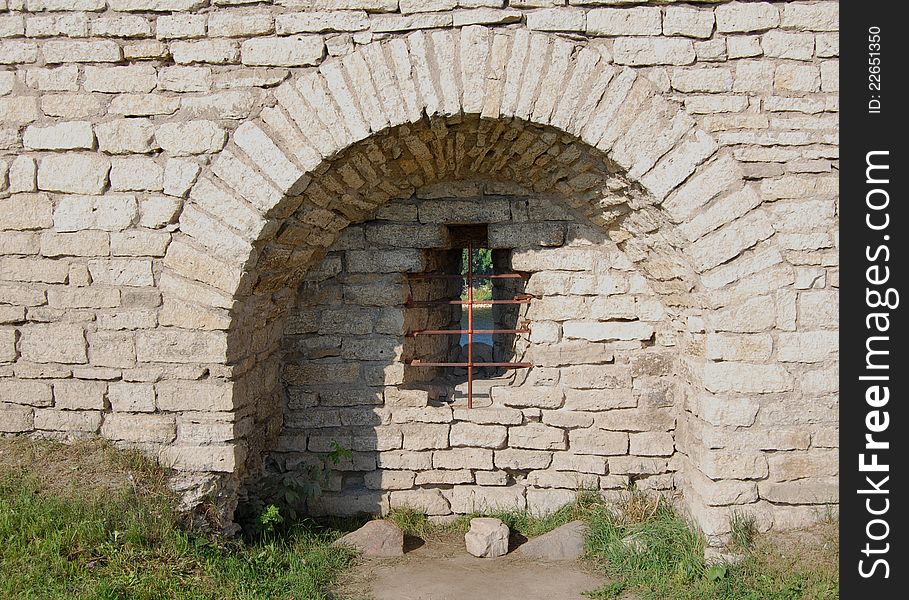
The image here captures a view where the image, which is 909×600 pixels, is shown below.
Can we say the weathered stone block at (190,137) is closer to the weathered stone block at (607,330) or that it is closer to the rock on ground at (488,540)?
the weathered stone block at (607,330)

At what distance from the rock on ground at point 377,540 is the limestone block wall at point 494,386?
0.35 metres

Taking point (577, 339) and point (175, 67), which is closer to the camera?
point (175, 67)

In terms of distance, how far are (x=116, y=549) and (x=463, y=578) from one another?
1.88m

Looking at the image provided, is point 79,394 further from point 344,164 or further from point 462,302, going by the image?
point 462,302

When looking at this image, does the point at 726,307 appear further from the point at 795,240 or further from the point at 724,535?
the point at 724,535

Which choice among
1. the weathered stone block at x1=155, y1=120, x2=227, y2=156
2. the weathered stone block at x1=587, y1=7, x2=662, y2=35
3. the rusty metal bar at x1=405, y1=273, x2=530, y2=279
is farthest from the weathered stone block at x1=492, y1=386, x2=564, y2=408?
the weathered stone block at x1=155, y1=120, x2=227, y2=156

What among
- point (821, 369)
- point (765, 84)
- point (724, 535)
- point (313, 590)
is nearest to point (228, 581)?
point (313, 590)

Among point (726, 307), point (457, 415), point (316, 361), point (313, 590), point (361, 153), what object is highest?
point (361, 153)

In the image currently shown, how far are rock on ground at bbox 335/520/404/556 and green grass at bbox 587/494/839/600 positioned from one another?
119 cm

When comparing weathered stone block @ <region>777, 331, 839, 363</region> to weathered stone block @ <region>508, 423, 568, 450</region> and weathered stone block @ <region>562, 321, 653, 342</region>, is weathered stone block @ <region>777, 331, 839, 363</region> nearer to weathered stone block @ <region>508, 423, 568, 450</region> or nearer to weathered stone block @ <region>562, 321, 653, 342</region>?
weathered stone block @ <region>562, 321, 653, 342</region>

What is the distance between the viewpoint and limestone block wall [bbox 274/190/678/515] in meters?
4.50

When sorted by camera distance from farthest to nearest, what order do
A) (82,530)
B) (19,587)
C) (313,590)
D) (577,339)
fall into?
(577,339) → (313,590) → (82,530) → (19,587)

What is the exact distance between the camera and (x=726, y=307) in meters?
3.64

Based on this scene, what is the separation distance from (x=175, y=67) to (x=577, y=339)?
2.96 metres
